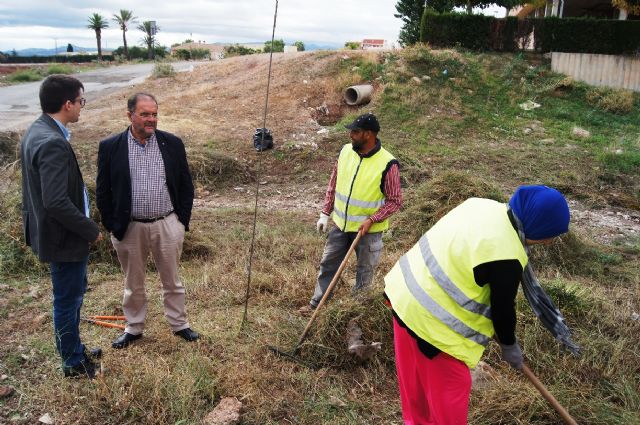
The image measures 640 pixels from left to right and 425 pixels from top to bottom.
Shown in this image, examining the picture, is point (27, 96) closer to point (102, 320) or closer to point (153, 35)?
point (102, 320)

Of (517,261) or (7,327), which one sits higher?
(517,261)

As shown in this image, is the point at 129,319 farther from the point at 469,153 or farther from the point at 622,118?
the point at 622,118

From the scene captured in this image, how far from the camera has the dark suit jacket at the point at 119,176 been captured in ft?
11.0

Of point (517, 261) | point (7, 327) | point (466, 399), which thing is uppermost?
point (517, 261)

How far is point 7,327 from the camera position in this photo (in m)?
3.84

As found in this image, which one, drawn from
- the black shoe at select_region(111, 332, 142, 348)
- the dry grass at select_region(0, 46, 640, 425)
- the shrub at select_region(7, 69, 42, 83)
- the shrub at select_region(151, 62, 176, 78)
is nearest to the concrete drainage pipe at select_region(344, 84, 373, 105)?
the dry grass at select_region(0, 46, 640, 425)

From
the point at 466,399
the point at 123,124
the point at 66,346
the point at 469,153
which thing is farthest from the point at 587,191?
the point at 123,124

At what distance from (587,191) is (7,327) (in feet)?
28.4

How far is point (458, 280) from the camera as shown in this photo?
85.8 inches

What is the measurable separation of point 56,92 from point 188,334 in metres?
1.80

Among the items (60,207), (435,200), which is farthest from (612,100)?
(60,207)

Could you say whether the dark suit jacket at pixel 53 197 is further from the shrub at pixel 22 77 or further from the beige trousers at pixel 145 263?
the shrub at pixel 22 77

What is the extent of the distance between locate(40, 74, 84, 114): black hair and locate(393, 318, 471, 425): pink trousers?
2246 mm

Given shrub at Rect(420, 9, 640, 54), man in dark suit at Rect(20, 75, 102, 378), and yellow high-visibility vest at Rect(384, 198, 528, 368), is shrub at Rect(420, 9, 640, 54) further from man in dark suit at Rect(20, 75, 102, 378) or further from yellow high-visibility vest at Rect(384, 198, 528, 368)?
yellow high-visibility vest at Rect(384, 198, 528, 368)
